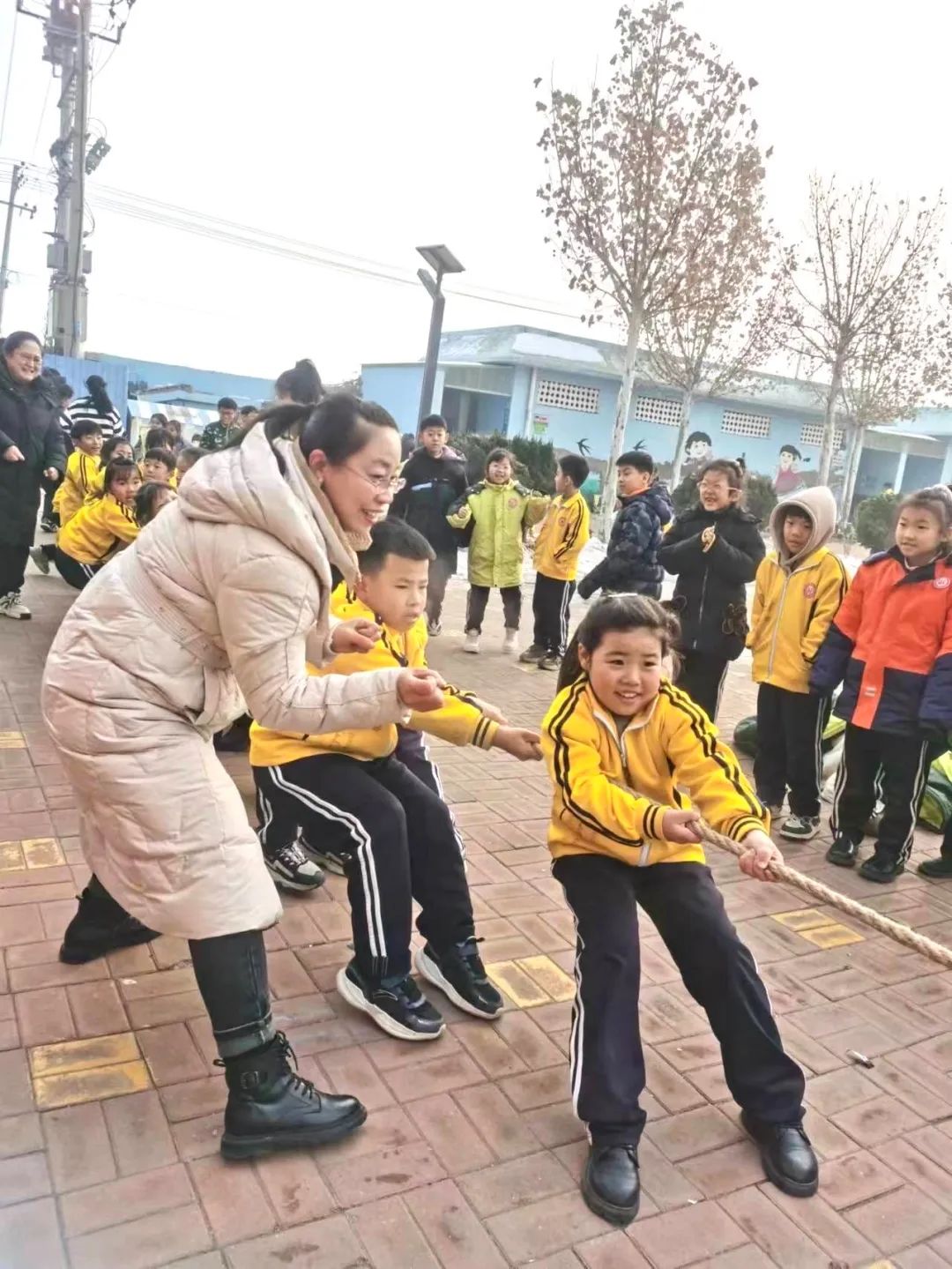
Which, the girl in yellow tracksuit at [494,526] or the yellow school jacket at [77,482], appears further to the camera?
the yellow school jacket at [77,482]

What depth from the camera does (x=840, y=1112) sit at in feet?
8.21

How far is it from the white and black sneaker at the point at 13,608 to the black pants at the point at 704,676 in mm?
4699

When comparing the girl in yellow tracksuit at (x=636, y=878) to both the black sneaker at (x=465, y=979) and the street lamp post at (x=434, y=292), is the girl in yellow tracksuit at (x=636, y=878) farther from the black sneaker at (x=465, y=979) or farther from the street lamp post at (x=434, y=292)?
the street lamp post at (x=434, y=292)

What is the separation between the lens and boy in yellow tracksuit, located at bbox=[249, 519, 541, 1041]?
2.60 m

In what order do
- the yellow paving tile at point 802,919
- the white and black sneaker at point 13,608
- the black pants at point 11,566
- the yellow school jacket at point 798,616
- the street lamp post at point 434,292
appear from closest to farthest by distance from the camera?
the yellow paving tile at point 802,919 → the yellow school jacket at point 798,616 → the black pants at point 11,566 → the white and black sneaker at point 13,608 → the street lamp post at point 434,292

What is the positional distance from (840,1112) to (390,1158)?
1199 mm

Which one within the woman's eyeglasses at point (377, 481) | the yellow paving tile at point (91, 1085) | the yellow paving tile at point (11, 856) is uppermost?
the woman's eyeglasses at point (377, 481)

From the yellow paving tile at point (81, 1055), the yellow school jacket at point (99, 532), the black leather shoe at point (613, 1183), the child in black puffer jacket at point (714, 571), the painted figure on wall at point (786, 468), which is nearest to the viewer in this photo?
the black leather shoe at point (613, 1183)

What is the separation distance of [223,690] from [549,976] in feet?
4.88

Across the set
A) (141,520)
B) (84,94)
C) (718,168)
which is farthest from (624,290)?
(141,520)

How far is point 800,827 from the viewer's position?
4562 millimetres

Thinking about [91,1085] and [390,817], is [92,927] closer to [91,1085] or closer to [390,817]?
[91,1085]

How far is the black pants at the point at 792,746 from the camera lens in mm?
4527

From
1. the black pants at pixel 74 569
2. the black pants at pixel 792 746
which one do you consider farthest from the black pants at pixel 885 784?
the black pants at pixel 74 569
